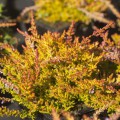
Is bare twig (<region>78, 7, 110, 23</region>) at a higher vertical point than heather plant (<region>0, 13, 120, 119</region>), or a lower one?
higher

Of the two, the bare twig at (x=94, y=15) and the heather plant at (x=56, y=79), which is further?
the bare twig at (x=94, y=15)

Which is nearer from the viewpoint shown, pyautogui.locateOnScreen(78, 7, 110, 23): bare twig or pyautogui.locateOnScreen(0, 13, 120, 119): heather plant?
pyautogui.locateOnScreen(0, 13, 120, 119): heather plant

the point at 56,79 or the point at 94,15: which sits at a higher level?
the point at 94,15

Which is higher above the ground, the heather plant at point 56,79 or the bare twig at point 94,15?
the bare twig at point 94,15

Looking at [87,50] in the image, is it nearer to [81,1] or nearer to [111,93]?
[111,93]

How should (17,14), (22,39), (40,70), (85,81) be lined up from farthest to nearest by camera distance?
(17,14) → (22,39) → (40,70) → (85,81)

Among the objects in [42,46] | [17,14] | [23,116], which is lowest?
[23,116]

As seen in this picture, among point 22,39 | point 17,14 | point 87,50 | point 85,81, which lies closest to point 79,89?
point 85,81

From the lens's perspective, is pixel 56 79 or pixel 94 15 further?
pixel 94 15
